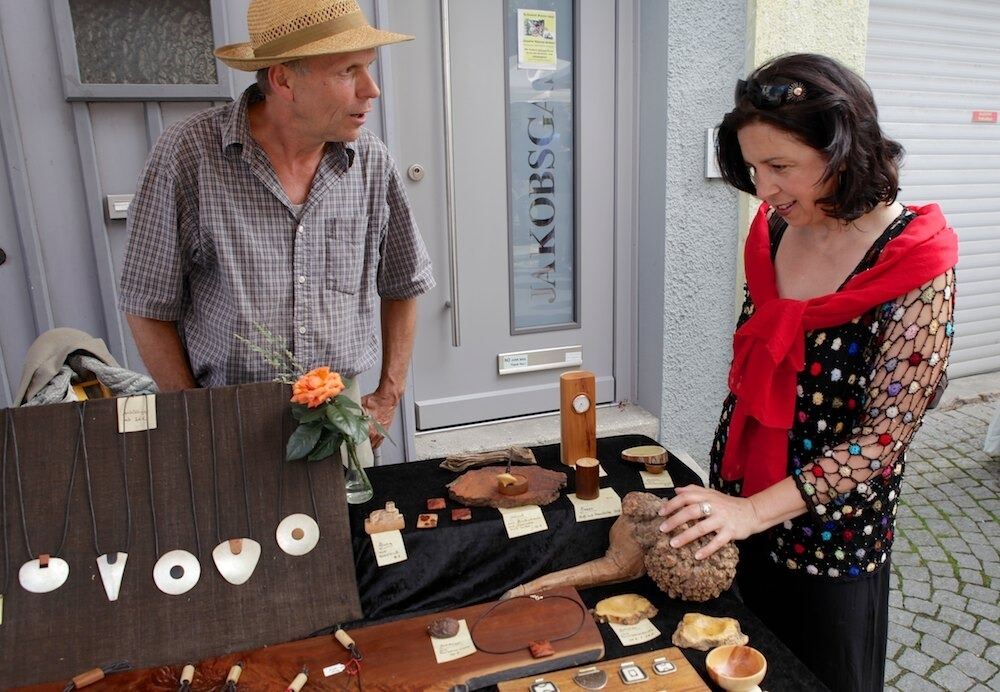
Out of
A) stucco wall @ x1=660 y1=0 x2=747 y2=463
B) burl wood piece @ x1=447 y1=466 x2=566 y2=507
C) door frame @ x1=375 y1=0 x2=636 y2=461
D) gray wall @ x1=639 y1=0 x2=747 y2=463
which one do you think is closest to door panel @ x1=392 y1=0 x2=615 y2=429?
door frame @ x1=375 y1=0 x2=636 y2=461

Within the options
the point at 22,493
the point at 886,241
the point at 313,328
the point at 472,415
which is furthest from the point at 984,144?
the point at 22,493

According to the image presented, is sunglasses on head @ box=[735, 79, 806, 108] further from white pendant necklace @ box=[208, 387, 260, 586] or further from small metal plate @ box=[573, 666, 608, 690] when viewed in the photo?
white pendant necklace @ box=[208, 387, 260, 586]

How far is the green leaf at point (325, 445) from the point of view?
1.48m

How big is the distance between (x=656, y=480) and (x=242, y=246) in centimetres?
115

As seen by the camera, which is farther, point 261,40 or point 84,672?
point 261,40

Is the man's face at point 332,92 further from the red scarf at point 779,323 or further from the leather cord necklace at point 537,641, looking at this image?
the leather cord necklace at point 537,641

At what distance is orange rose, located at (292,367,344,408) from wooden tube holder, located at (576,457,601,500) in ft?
1.98

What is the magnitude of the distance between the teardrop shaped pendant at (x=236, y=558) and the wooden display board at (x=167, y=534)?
0.5 inches

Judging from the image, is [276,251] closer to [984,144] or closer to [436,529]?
[436,529]

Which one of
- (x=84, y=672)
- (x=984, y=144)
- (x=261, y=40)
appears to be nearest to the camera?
(x=84, y=672)

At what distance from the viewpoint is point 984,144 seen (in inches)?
197

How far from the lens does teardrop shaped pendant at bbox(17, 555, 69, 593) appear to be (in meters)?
1.36

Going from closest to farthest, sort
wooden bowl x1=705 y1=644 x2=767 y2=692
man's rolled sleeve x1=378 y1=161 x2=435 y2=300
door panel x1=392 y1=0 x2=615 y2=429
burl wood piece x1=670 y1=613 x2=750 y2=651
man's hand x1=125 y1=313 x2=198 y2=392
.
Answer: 1. wooden bowl x1=705 y1=644 x2=767 y2=692
2. burl wood piece x1=670 y1=613 x2=750 y2=651
3. man's hand x1=125 y1=313 x2=198 y2=392
4. man's rolled sleeve x1=378 y1=161 x2=435 y2=300
5. door panel x1=392 y1=0 x2=615 y2=429

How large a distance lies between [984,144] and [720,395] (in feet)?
10.1
